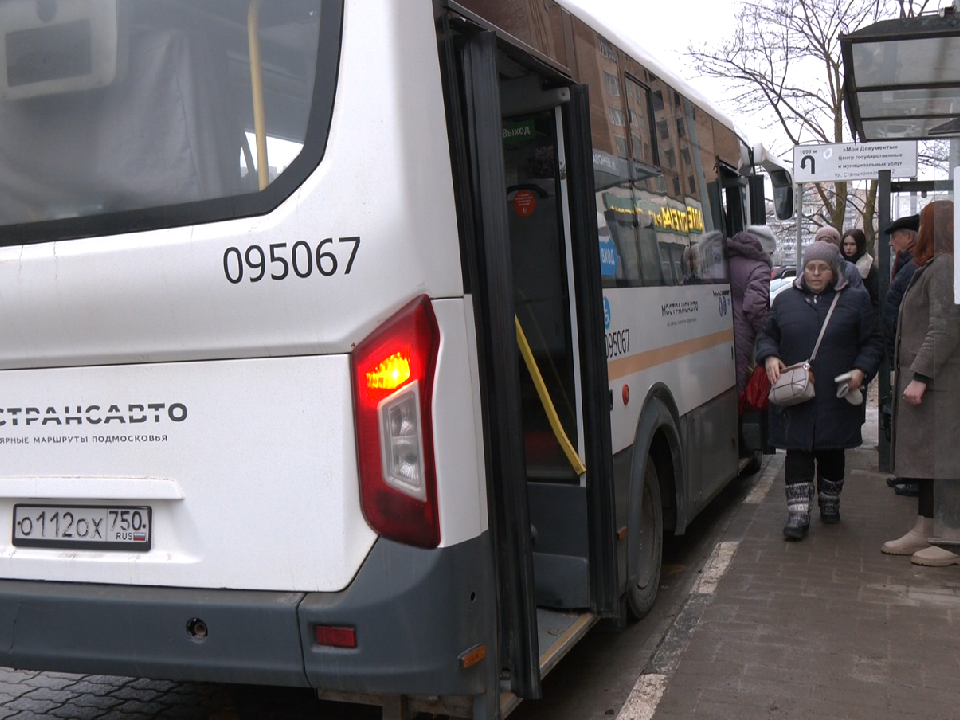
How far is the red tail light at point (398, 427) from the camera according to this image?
308 cm

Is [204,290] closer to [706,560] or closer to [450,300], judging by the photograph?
[450,300]

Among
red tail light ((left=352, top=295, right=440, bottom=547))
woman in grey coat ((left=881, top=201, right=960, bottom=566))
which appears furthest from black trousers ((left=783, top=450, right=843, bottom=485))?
red tail light ((left=352, top=295, right=440, bottom=547))

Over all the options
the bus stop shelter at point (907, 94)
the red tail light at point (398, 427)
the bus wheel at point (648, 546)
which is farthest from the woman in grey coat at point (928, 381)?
the red tail light at point (398, 427)

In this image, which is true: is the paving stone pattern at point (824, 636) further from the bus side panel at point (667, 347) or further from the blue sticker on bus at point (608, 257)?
the blue sticker on bus at point (608, 257)

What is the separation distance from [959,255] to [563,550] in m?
2.72

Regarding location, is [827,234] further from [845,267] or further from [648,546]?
[648,546]

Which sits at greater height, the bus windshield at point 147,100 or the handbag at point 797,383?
the bus windshield at point 147,100

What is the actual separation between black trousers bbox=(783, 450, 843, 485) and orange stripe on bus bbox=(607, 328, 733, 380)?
3.09 feet

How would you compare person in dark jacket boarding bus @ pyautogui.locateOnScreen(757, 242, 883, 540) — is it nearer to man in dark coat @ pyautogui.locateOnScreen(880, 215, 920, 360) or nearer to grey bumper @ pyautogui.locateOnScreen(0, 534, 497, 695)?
man in dark coat @ pyautogui.locateOnScreen(880, 215, 920, 360)

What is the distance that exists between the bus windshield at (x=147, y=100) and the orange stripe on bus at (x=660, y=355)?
6.59 feet

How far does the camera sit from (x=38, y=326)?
339 cm

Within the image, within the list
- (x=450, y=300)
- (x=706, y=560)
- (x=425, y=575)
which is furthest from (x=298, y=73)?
(x=706, y=560)

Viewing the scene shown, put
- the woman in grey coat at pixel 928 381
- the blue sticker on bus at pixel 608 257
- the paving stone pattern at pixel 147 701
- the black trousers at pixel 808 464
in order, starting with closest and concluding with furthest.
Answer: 1. the paving stone pattern at pixel 147 701
2. the blue sticker on bus at pixel 608 257
3. the woman in grey coat at pixel 928 381
4. the black trousers at pixel 808 464

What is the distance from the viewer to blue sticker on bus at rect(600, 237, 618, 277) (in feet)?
15.7
